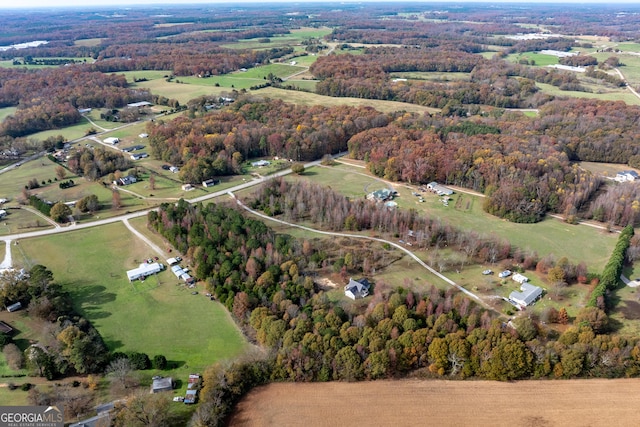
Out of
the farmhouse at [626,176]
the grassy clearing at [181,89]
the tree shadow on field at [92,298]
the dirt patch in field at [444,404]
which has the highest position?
the grassy clearing at [181,89]

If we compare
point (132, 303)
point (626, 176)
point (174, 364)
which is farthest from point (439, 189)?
point (174, 364)

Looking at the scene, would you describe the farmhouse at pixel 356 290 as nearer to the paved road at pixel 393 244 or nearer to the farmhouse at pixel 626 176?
the paved road at pixel 393 244

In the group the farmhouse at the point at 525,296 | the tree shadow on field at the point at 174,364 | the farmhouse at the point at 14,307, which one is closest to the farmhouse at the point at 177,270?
the tree shadow on field at the point at 174,364

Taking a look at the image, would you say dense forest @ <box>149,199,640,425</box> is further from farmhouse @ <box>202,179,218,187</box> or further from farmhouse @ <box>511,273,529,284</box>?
farmhouse @ <box>202,179,218,187</box>

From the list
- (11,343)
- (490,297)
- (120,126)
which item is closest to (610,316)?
(490,297)

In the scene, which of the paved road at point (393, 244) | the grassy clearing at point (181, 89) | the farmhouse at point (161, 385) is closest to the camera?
the farmhouse at point (161, 385)
